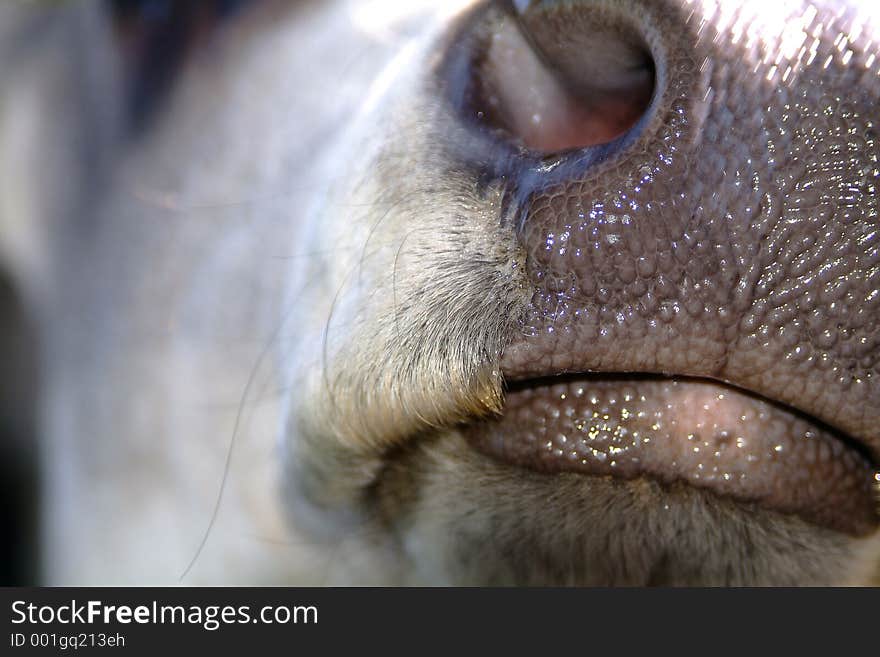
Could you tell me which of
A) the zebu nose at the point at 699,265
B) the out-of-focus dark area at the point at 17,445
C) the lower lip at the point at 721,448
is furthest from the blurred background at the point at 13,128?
the lower lip at the point at 721,448

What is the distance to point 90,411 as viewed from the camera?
150 centimetres

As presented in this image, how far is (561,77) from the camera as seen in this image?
0.91 m

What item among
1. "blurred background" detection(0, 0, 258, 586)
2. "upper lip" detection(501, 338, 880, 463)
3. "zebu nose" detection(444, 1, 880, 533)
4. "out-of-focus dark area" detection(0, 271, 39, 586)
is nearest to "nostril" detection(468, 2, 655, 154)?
"zebu nose" detection(444, 1, 880, 533)

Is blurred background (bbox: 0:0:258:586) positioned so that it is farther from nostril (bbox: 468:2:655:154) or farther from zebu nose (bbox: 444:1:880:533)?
zebu nose (bbox: 444:1:880:533)

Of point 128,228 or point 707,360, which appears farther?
point 128,228

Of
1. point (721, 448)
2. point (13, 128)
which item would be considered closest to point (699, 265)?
point (721, 448)

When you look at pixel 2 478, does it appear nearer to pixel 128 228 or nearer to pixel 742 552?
pixel 128 228

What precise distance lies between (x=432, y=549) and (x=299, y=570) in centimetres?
29

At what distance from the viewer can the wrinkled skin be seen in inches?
31.3

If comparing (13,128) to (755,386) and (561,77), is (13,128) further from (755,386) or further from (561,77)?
(755,386)

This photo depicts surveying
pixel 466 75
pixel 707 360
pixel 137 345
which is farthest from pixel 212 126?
pixel 707 360

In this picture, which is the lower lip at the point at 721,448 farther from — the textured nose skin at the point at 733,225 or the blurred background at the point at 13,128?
the blurred background at the point at 13,128

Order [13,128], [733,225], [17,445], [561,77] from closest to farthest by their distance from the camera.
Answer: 1. [733,225]
2. [561,77]
3. [13,128]
4. [17,445]

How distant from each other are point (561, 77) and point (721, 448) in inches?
14.7
